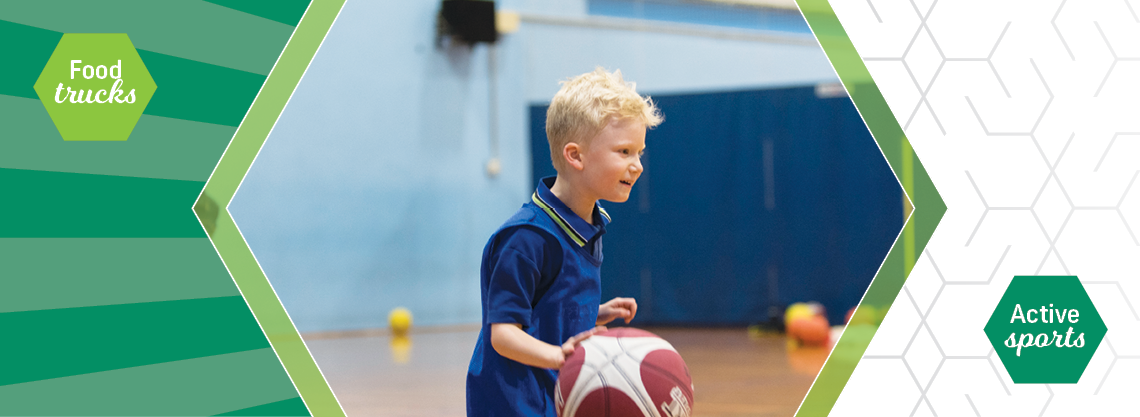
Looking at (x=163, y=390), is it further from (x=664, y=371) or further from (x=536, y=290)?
(x=664, y=371)

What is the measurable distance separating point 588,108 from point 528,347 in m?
0.31

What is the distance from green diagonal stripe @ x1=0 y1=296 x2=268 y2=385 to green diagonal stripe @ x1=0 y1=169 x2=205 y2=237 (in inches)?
6.0

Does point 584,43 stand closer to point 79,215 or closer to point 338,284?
point 338,284

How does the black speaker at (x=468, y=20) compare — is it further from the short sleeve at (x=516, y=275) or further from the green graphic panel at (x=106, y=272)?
the short sleeve at (x=516, y=275)

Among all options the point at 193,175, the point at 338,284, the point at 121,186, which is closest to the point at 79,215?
the point at 121,186

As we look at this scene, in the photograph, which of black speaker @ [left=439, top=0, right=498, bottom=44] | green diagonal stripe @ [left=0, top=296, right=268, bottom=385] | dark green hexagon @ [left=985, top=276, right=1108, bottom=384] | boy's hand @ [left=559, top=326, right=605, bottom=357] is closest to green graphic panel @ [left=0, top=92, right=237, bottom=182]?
green diagonal stripe @ [left=0, top=296, right=268, bottom=385]

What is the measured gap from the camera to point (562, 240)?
115 centimetres

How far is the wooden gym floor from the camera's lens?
2.33 meters

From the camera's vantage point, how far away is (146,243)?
1772mm

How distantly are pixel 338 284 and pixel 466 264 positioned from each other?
2.58 ft

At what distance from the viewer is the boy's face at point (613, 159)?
1165mm

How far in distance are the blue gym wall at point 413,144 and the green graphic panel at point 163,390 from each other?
9.15 ft

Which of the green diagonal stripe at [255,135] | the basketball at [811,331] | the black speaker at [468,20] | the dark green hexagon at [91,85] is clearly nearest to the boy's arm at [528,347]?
the green diagonal stripe at [255,135]

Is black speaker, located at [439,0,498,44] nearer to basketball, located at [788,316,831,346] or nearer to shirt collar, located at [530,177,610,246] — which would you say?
basketball, located at [788,316,831,346]
